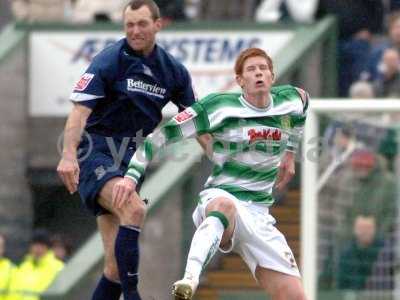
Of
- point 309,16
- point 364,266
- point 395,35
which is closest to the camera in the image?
point 364,266

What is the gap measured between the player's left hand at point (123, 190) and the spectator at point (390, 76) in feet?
21.3

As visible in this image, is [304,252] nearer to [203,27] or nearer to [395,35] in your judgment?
[395,35]

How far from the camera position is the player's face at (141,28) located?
12305 millimetres

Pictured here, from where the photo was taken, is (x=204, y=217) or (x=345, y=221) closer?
(x=204, y=217)

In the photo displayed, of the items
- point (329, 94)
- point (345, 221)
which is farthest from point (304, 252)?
point (329, 94)

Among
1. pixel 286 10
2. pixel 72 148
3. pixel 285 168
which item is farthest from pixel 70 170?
pixel 286 10

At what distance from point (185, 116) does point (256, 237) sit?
34.8 inches

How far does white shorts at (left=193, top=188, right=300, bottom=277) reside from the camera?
12.1m

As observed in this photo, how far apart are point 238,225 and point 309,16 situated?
A: 311 inches

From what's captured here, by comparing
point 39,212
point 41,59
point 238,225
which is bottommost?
point 39,212

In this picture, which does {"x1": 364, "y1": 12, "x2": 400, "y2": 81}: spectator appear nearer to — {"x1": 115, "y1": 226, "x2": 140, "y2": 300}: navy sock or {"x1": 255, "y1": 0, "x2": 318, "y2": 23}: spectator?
{"x1": 255, "y1": 0, "x2": 318, "y2": 23}: spectator

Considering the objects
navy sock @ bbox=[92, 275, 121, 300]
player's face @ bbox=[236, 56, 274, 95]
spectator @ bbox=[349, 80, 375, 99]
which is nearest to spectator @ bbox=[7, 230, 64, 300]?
spectator @ bbox=[349, 80, 375, 99]

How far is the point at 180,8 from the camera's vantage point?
20.5 m

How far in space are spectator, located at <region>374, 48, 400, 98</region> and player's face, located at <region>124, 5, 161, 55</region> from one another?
236 inches
